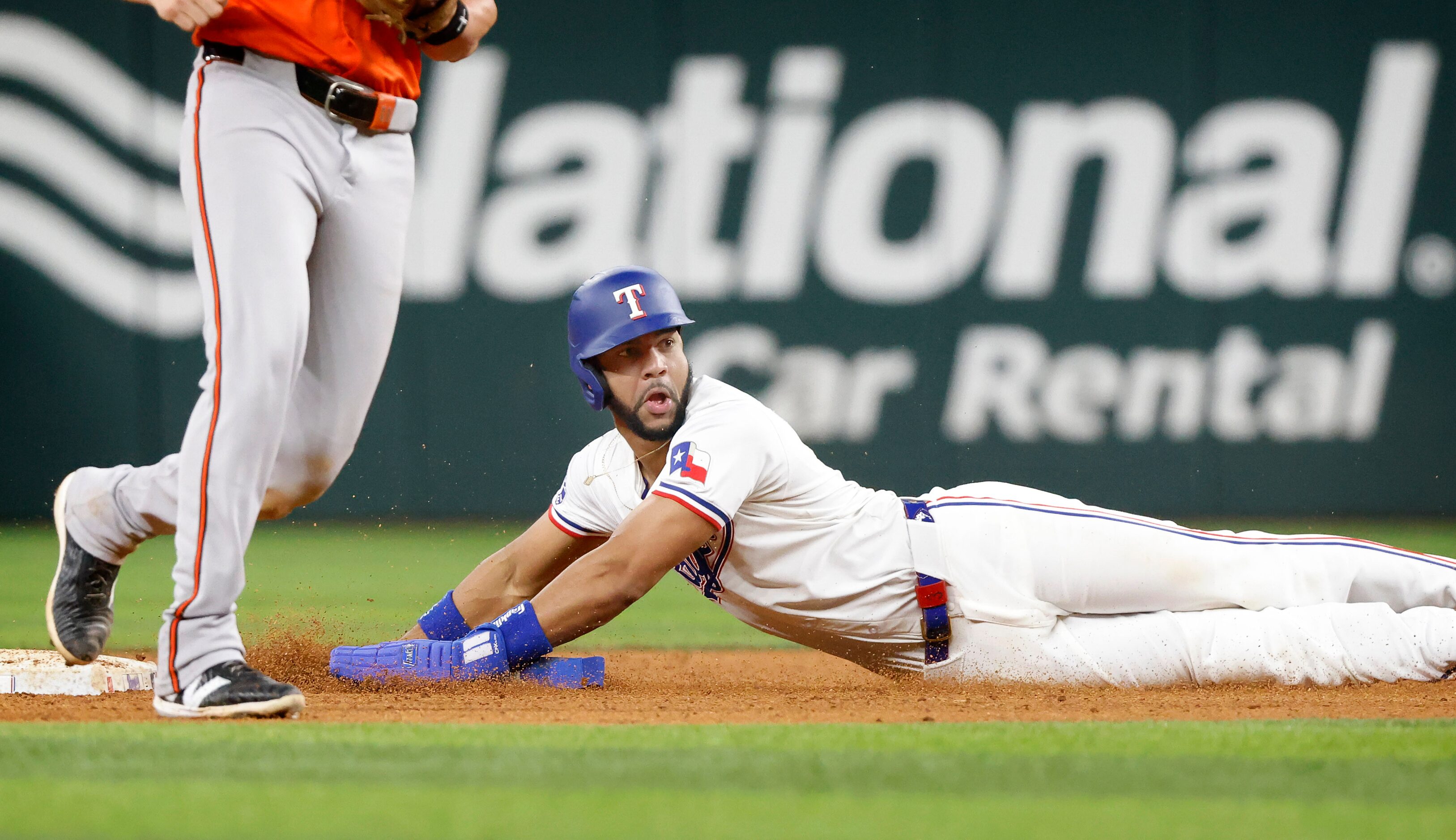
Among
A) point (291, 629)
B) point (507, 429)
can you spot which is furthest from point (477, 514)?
point (291, 629)

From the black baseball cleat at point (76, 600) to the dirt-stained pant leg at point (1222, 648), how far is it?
190 centimetres

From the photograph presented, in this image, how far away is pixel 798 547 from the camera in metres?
3.38

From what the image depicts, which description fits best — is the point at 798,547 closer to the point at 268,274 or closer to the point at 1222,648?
the point at 1222,648

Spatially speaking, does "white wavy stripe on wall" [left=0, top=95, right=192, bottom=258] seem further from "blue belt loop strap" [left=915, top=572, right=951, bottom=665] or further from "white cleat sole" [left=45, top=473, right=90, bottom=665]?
"blue belt loop strap" [left=915, top=572, right=951, bottom=665]

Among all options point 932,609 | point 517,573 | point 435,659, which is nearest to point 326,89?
point 435,659

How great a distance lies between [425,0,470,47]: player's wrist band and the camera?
2.89m

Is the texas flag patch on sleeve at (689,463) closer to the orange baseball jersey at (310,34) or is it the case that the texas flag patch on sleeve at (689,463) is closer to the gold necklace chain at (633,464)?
the gold necklace chain at (633,464)

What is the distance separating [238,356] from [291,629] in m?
1.83

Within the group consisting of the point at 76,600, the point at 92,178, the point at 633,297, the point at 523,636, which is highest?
the point at 92,178

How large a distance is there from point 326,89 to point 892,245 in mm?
6331

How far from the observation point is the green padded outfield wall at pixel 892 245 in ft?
28.1

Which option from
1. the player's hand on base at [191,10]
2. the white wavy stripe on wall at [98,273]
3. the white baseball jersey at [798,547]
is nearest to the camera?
the player's hand on base at [191,10]

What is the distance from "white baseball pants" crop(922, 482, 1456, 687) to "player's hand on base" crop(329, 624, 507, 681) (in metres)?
1.06

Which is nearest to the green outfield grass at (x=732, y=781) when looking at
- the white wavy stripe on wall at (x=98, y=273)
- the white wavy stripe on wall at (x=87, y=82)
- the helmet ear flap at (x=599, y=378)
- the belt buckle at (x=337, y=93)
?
the helmet ear flap at (x=599, y=378)
